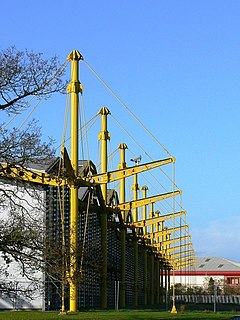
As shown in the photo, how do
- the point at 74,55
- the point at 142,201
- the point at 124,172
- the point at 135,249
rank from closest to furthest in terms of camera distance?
the point at 74,55
the point at 124,172
the point at 142,201
the point at 135,249

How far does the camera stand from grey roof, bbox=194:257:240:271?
15500cm

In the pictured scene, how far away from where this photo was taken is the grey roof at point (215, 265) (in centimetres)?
15500

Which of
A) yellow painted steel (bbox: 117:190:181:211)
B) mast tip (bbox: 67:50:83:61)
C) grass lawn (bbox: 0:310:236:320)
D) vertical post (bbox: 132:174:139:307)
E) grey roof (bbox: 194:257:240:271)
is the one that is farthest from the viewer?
grey roof (bbox: 194:257:240:271)

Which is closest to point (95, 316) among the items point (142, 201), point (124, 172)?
point (124, 172)

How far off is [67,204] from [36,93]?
30577 mm

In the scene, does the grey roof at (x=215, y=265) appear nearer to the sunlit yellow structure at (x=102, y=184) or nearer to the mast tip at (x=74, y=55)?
the sunlit yellow structure at (x=102, y=184)

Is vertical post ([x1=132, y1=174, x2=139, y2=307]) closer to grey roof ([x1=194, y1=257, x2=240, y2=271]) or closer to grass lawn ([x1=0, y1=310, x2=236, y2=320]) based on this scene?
grass lawn ([x1=0, y1=310, x2=236, y2=320])

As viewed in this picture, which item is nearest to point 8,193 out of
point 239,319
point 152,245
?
point 239,319

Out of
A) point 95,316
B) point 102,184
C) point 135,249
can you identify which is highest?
point 102,184

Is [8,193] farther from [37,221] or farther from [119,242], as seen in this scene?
[119,242]

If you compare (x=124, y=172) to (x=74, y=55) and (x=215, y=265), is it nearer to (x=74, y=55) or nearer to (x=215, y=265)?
(x=74, y=55)

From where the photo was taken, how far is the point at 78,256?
23.4 meters

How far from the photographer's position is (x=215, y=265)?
160m

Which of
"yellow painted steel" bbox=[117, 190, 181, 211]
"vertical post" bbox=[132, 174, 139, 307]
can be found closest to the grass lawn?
"yellow painted steel" bbox=[117, 190, 181, 211]
